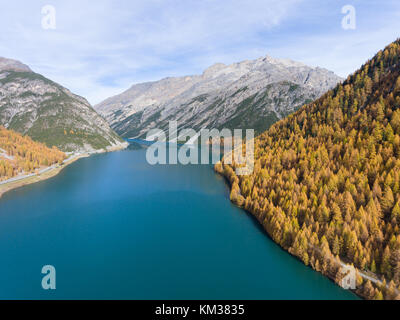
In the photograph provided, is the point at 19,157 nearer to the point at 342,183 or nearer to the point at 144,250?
the point at 144,250

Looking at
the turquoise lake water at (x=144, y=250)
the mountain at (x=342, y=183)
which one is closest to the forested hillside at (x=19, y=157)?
the turquoise lake water at (x=144, y=250)

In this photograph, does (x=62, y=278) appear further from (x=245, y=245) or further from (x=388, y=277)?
(x=388, y=277)

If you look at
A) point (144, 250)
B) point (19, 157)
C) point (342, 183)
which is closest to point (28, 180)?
point (19, 157)

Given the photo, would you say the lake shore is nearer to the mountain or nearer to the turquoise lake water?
the turquoise lake water

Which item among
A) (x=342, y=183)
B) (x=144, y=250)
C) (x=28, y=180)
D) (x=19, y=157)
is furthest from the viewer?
(x=19, y=157)
